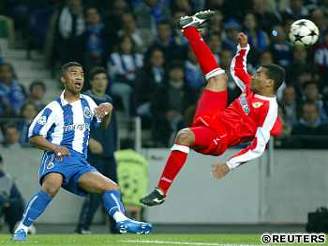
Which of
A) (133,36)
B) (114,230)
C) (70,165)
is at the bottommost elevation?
(114,230)

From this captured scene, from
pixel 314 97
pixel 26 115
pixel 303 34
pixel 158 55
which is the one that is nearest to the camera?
pixel 303 34

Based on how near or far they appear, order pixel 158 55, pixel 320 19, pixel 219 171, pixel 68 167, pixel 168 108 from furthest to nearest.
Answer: pixel 320 19
pixel 158 55
pixel 168 108
pixel 68 167
pixel 219 171

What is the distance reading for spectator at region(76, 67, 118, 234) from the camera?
17.6m

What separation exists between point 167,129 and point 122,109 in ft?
3.14

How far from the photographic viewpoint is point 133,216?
64.4ft

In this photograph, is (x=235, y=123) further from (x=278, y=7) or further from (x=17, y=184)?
(x=278, y=7)

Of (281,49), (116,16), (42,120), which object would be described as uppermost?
(116,16)

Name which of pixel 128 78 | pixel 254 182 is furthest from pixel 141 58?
pixel 254 182

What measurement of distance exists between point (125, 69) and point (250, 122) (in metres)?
6.79

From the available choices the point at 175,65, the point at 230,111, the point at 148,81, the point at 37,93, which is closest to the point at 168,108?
the point at 148,81

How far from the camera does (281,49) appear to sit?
76.0 ft

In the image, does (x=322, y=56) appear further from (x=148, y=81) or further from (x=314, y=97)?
(x=148, y=81)

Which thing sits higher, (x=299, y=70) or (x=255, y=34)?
(x=255, y=34)

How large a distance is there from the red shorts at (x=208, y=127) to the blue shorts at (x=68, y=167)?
124 cm
